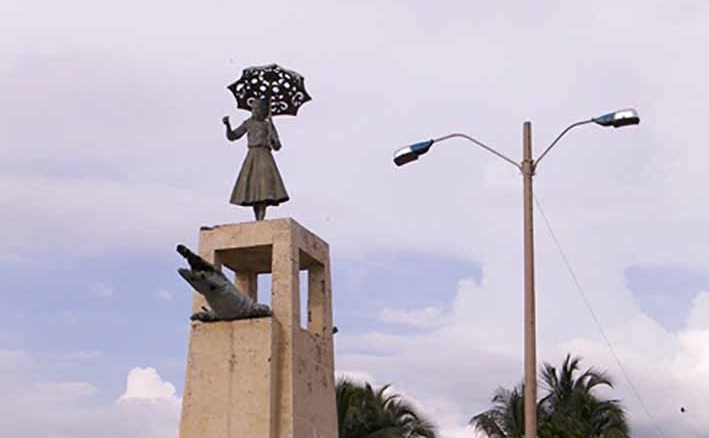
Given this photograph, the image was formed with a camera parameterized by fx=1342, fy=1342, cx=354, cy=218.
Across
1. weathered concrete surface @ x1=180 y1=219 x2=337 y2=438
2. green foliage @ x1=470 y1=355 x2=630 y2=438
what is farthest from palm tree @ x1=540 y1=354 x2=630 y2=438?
weathered concrete surface @ x1=180 y1=219 x2=337 y2=438

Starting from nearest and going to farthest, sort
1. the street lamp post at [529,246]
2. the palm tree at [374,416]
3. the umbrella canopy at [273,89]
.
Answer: the street lamp post at [529,246]
the umbrella canopy at [273,89]
the palm tree at [374,416]

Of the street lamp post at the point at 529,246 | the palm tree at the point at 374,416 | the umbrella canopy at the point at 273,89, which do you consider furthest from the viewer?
the palm tree at the point at 374,416

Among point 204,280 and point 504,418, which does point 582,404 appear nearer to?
point 504,418

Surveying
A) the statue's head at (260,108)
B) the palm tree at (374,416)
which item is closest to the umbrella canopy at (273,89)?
the statue's head at (260,108)

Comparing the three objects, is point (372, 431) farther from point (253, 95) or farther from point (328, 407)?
point (253, 95)

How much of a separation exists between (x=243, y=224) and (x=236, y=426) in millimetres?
3339

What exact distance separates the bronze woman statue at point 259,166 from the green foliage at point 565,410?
489 inches

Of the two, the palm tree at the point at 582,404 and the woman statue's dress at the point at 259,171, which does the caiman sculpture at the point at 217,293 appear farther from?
the palm tree at the point at 582,404

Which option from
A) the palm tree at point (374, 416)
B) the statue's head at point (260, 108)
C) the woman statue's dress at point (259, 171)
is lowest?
the palm tree at point (374, 416)

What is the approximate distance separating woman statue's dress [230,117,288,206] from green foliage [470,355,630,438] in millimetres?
12433

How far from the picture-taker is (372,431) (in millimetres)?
29828

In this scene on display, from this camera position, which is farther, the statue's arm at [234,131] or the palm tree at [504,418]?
the palm tree at [504,418]

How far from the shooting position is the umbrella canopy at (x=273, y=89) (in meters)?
22.8

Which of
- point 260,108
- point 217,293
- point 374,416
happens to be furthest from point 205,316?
point 374,416
